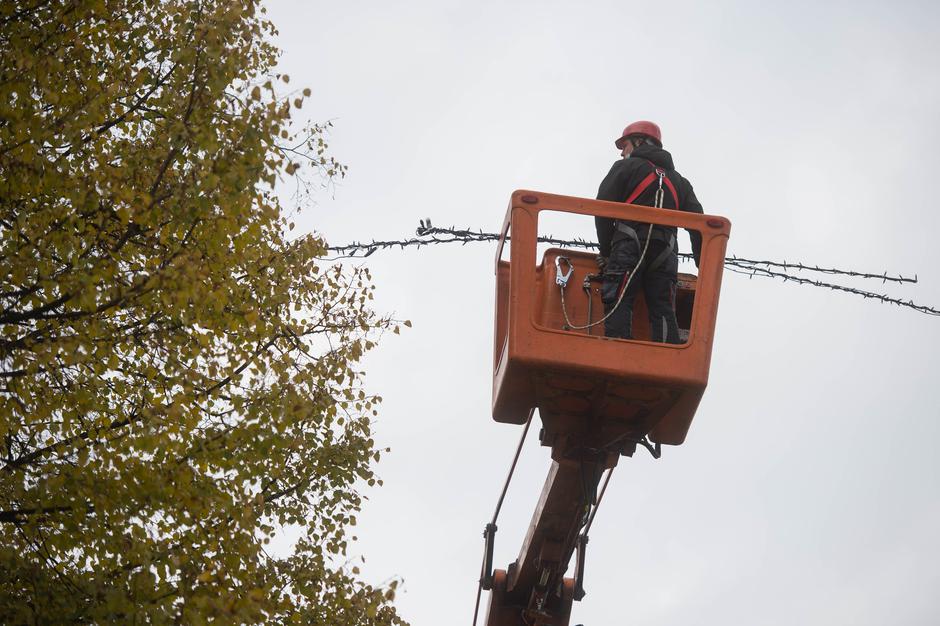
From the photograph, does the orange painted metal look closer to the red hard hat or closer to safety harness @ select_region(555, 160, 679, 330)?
safety harness @ select_region(555, 160, 679, 330)

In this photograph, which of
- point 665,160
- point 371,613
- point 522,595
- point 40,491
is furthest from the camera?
point 522,595

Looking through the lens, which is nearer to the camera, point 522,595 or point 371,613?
point 371,613

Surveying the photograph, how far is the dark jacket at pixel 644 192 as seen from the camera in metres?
8.18

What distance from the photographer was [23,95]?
20.7ft

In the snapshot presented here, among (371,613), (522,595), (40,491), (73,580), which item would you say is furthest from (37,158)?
(522,595)

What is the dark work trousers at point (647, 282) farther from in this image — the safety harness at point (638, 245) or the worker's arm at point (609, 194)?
the worker's arm at point (609, 194)

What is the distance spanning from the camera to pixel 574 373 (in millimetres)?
7570

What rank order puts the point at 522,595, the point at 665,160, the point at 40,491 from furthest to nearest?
the point at 522,595, the point at 665,160, the point at 40,491

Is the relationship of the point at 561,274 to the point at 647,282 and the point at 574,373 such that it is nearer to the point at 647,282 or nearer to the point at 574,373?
the point at 647,282

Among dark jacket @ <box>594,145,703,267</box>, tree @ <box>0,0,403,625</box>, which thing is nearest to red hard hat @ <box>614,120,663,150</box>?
dark jacket @ <box>594,145,703,267</box>

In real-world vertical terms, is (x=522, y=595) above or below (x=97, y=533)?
above

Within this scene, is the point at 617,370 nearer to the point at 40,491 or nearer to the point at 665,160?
the point at 665,160

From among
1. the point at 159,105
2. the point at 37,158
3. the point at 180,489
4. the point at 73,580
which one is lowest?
the point at 73,580

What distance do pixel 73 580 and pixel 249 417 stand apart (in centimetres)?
125
